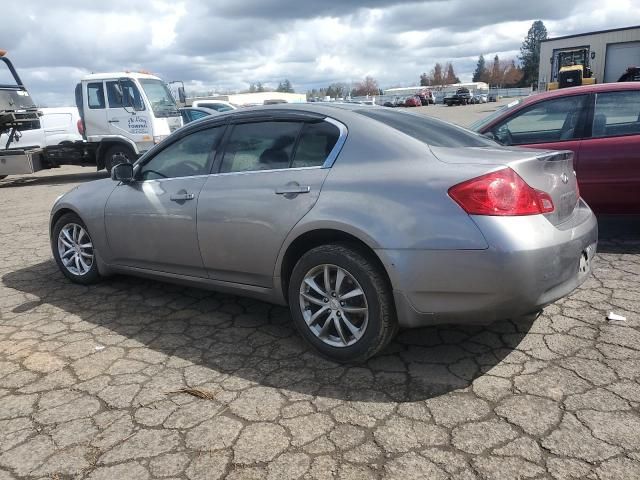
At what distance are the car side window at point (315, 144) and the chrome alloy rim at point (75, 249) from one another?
2419 millimetres

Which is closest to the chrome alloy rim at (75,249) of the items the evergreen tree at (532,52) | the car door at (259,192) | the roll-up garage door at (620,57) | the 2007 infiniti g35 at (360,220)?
the 2007 infiniti g35 at (360,220)

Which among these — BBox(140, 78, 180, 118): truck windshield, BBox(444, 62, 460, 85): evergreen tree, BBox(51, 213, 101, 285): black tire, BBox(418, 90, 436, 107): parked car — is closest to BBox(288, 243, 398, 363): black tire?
BBox(51, 213, 101, 285): black tire

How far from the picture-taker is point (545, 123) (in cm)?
544

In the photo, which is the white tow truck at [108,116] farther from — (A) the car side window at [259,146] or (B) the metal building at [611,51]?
(B) the metal building at [611,51]

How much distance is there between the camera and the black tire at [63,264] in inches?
184

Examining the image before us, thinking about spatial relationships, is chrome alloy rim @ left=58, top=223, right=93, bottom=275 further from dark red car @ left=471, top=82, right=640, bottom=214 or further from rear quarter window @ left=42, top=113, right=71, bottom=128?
rear quarter window @ left=42, top=113, right=71, bottom=128

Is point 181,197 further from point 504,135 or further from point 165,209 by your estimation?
point 504,135

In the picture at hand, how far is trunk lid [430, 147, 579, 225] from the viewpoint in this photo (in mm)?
2801

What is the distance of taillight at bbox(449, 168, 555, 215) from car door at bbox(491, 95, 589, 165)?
2.77 meters

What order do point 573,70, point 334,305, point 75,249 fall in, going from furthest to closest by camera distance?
1. point 573,70
2. point 75,249
3. point 334,305

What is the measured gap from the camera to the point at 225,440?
8.11 feet

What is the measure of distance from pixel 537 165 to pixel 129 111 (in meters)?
11.1

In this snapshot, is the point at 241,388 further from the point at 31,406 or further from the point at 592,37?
the point at 592,37

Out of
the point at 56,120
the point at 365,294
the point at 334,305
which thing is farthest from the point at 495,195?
the point at 56,120
